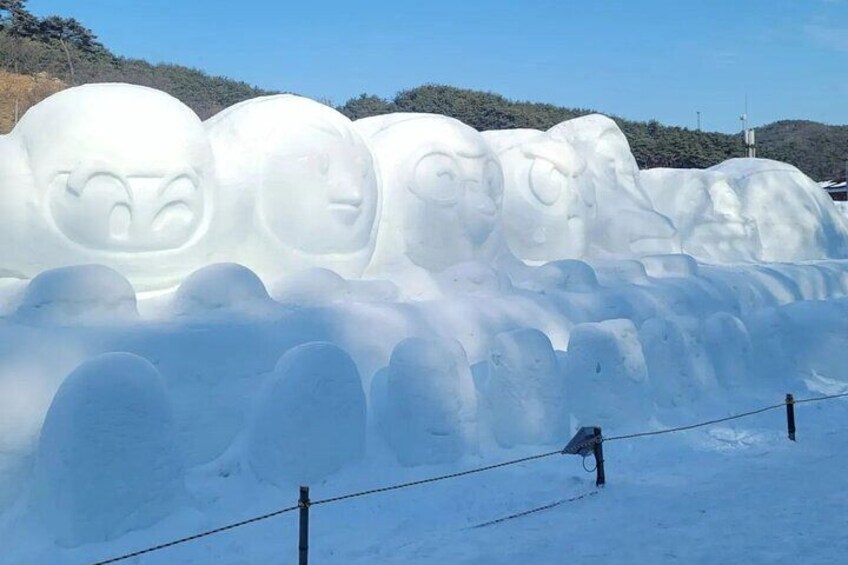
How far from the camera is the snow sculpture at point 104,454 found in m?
4.85

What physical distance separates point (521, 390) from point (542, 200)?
3565mm

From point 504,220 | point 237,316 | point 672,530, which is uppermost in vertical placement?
point 504,220

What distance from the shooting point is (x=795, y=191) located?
1409 cm

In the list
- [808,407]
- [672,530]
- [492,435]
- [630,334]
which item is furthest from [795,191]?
[672,530]

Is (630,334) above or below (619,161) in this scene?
below

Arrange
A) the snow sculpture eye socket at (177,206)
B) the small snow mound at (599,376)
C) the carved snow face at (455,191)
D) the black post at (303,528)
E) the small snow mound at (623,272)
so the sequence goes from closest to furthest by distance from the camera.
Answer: the black post at (303,528)
the snow sculpture eye socket at (177,206)
the small snow mound at (599,376)
the carved snow face at (455,191)
the small snow mound at (623,272)

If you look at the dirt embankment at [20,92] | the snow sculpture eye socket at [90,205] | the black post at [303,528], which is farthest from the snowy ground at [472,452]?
the dirt embankment at [20,92]

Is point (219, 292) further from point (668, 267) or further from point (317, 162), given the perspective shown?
point (668, 267)

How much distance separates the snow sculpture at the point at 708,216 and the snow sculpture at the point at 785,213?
669mm

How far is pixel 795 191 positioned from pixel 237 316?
1082cm

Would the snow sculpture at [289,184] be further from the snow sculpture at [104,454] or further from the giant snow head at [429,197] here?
the snow sculpture at [104,454]

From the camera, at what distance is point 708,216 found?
13.2m

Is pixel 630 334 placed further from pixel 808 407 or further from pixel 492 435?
pixel 808 407

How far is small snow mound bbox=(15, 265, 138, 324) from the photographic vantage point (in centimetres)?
585
